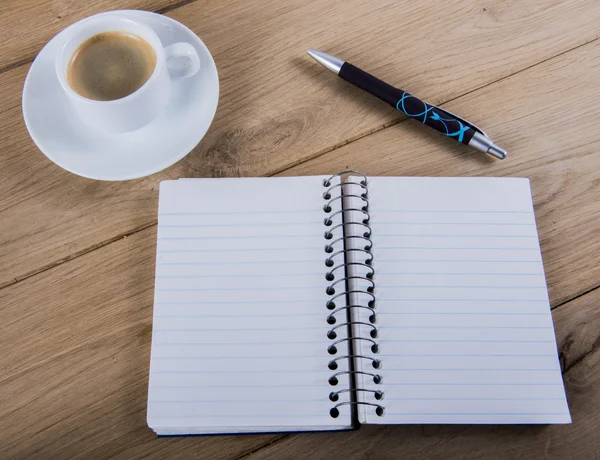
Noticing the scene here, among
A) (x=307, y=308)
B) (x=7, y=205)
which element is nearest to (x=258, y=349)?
(x=307, y=308)

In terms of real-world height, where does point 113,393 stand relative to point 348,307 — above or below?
below

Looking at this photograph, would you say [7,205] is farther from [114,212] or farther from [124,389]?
[124,389]

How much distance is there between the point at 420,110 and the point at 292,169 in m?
0.18

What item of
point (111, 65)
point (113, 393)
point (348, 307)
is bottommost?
point (113, 393)

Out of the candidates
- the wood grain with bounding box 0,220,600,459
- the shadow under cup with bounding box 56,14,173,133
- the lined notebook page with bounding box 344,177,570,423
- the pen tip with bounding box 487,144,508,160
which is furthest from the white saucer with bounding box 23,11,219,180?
the pen tip with bounding box 487,144,508,160

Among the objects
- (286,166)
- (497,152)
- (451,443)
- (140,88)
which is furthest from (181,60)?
(451,443)

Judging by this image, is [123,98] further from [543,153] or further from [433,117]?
[543,153]

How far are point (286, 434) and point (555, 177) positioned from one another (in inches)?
17.8

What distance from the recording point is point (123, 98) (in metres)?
0.59

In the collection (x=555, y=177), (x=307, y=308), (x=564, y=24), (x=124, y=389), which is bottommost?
(x=124, y=389)

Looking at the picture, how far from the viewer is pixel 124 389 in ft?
2.05

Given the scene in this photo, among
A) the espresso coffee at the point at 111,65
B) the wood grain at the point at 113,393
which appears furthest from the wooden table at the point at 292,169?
the espresso coffee at the point at 111,65

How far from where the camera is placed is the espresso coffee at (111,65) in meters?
0.62

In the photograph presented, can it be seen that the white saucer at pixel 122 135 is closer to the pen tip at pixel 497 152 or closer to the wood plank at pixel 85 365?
the wood plank at pixel 85 365
